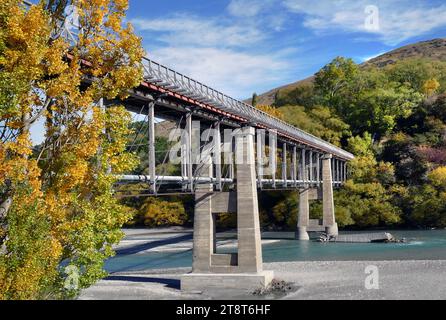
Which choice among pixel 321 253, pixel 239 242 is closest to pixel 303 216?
pixel 321 253

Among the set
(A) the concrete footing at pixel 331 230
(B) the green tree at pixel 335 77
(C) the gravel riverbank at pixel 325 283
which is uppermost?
(B) the green tree at pixel 335 77

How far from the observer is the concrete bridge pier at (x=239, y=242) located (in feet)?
85.1

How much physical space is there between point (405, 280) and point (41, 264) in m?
20.1

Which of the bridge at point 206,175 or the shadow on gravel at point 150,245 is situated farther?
Answer: the shadow on gravel at point 150,245

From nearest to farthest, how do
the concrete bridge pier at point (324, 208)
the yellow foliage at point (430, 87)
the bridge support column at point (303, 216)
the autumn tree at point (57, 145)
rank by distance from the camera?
1. the autumn tree at point (57, 145)
2. the bridge support column at point (303, 216)
3. the concrete bridge pier at point (324, 208)
4. the yellow foliage at point (430, 87)

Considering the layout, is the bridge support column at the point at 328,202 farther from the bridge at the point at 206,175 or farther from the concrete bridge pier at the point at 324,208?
the bridge at the point at 206,175

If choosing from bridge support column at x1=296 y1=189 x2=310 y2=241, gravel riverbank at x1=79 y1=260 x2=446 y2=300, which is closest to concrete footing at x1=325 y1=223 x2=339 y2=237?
bridge support column at x1=296 y1=189 x2=310 y2=241

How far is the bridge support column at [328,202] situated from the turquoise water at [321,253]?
6428 millimetres

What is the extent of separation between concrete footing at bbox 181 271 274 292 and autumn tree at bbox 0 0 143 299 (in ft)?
43.2

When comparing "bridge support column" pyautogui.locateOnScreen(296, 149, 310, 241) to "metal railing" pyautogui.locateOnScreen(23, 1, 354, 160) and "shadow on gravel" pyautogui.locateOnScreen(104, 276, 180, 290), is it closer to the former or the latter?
"metal railing" pyautogui.locateOnScreen(23, 1, 354, 160)

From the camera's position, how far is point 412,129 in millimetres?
79125

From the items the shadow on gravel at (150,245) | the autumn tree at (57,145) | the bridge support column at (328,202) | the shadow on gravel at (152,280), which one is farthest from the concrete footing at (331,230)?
the autumn tree at (57,145)

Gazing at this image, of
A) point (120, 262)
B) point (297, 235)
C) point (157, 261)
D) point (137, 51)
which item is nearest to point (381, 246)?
point (297, 235)

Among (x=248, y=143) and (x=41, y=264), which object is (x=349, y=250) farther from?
(x=41, y=264)
